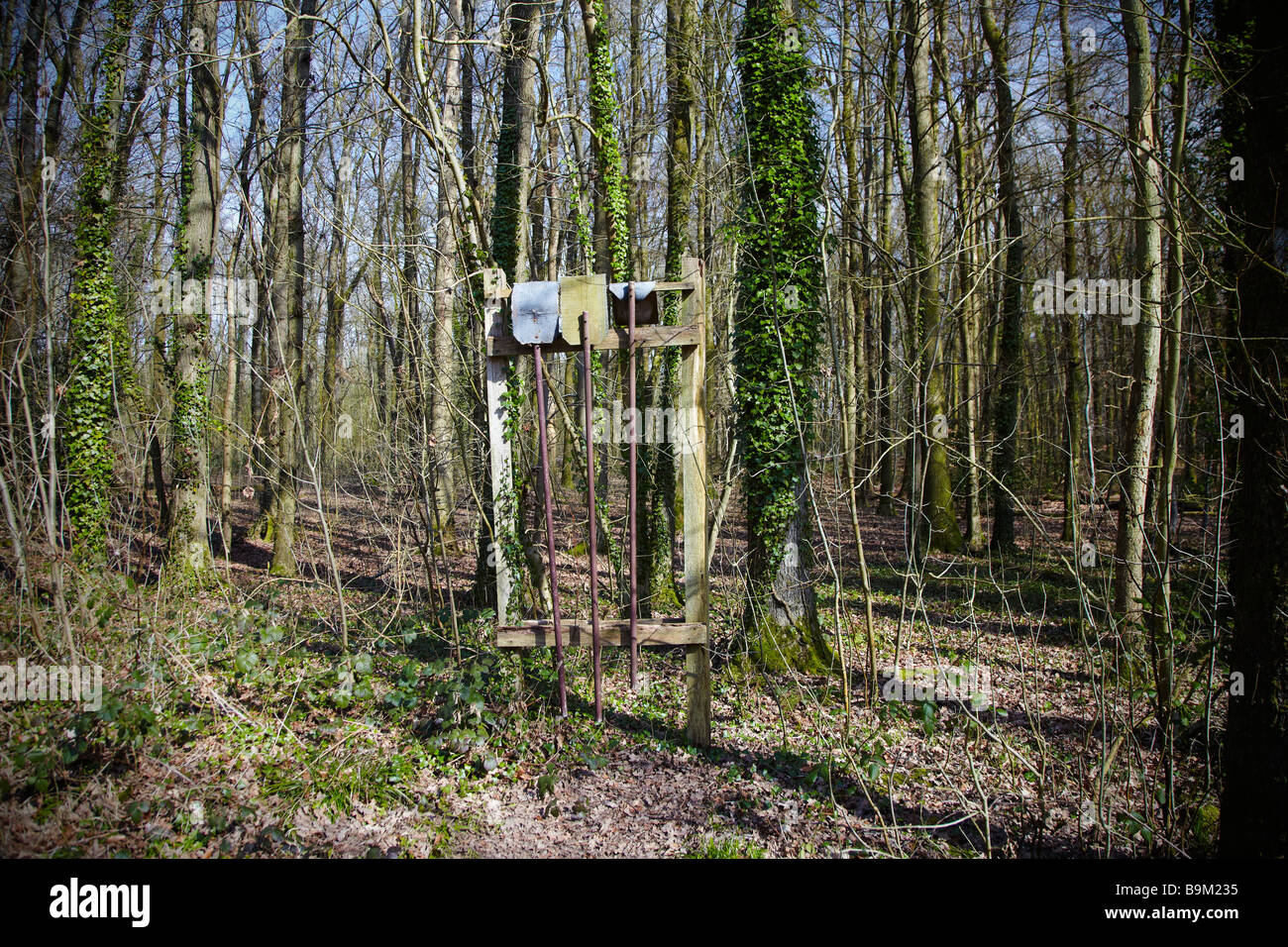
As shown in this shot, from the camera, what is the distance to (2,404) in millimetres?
5770

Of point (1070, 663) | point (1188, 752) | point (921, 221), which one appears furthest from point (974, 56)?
point (1188, 752)

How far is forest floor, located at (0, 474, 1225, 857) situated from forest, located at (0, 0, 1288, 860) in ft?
0.10

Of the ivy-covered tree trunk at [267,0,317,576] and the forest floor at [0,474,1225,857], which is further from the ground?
the ivy-covered tree trunk at [267,0,317,576]

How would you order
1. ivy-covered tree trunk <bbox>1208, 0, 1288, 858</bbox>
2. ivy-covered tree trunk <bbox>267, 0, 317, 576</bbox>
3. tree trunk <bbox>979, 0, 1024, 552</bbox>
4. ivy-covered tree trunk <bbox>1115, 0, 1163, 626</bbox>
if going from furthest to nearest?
tree trunk <bbox>979, 0, 1024, 552</bbox>, ivy-covered tree trunk <bbox>267, 0, 317, 576</bbox>, ivy-covered tree trunk <bbox>1115, 0, 1163, 626</bbox>, ivy-covered tree trunk <bbox>1208, 0, 1288, 858</bbox>

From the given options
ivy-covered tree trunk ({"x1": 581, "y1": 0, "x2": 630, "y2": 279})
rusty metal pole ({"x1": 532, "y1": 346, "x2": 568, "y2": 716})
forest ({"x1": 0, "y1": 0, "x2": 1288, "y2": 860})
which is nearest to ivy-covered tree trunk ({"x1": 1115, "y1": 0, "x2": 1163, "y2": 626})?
forest ({"x1": 0, "y1": 0, "x2": 1288, "y2": 860})

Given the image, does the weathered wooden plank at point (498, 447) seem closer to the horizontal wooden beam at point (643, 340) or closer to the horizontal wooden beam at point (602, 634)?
the horizontal wooden beam at point (643, 340)

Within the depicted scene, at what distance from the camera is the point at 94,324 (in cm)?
880

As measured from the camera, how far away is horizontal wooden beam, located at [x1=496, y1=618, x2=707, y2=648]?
178 inches

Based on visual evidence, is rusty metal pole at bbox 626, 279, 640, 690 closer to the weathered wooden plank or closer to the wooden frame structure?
the wooden frame structure

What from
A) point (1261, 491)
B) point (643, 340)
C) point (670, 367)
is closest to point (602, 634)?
point (643, 340)

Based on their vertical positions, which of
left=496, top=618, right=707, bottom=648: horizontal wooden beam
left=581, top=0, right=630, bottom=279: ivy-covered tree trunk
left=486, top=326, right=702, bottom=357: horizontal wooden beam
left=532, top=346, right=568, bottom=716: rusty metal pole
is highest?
left=581, top=0, right=630, bottom=279: ivy-covered tree trunk

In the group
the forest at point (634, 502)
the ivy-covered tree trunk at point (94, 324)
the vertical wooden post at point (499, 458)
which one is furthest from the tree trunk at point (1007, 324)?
the ivy-covered tree trunk at point (94, 324)

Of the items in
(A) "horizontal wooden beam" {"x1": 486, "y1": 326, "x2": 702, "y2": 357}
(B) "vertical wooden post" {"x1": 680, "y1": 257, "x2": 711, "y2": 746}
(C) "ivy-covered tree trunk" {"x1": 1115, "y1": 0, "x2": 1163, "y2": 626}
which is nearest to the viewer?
(A) "horizontal wooden beam" {"x1": 486, "y1": 326, "x2": 702, "y2": 357}

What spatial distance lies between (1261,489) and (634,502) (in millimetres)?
3184
